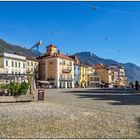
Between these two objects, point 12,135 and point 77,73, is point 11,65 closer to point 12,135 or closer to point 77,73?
point 77,73

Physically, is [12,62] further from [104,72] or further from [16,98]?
[104,72]

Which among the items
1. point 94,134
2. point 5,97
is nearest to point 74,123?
point 94,134

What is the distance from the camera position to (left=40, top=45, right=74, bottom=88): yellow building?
308 ft

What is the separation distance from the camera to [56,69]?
93.8 m

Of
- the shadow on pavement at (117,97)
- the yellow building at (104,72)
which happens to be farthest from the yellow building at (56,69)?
the shadow on pavement at (117,97)

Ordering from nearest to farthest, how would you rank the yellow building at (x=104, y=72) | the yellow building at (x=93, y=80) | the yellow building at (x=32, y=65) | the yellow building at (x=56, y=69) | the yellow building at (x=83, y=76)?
the yellow building at (x=32, y=65) < the yellow building at (x=56, y=69) < the yellow building at (x=83, y=76) < the yellow building at (x=93, y=80) < the yellow building at (x=104, y=72)

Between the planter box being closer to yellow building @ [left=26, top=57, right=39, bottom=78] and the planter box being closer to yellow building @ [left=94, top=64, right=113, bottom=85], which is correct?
yellow building @ [left=26, top=57, right=39, bottom=78]

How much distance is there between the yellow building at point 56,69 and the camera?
93.9 metres

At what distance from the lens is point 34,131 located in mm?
10438

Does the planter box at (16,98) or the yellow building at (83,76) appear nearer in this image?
the planter box at (16,98)

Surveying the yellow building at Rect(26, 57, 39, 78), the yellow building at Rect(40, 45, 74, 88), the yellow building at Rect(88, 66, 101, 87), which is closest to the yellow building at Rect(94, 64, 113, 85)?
the yellow building at Rect(88, 66, 101, 87)

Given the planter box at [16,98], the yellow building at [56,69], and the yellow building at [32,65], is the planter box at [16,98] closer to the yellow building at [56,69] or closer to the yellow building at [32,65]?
the yellow building at [32,65]

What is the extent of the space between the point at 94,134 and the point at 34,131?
2.06 meters

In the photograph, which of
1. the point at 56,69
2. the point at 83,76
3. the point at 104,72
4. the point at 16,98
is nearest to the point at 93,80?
the point at 83,76
